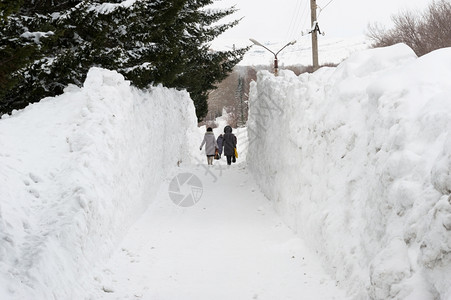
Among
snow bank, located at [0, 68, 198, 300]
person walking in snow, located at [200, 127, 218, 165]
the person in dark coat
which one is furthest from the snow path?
the person in dark coat

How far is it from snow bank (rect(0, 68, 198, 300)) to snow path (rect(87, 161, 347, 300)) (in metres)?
0.41

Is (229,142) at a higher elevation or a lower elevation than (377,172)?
lower

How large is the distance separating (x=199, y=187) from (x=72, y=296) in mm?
8343

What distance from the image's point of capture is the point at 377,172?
4590 millimetres

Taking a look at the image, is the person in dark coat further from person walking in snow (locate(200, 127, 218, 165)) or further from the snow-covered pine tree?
the snow-covered pine tree

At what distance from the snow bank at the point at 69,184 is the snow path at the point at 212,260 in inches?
16.2

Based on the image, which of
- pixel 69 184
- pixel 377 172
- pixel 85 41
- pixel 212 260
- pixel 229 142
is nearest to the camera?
pixel 377 172

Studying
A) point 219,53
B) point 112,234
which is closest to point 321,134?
point 112,234

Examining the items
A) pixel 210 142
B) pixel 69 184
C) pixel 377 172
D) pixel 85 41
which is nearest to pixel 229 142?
pixel 210 142

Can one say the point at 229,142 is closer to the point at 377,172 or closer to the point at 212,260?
the point at 212,260

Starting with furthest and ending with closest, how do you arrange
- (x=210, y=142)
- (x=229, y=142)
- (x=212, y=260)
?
(x=229, y=142) → (x=210, y=142) → (x=212, y=260)

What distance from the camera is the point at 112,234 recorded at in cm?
676

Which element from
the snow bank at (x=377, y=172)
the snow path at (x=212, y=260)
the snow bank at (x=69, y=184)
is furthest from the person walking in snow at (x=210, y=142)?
the snow bank at (x=377, y=172)

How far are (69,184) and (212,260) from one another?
2.68m
